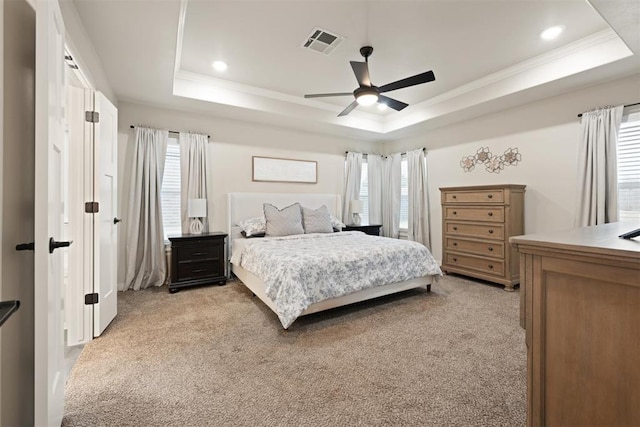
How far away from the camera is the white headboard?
14.4ft

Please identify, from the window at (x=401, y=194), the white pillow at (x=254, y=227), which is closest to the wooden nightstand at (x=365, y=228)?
the window at (x=401, y=194)

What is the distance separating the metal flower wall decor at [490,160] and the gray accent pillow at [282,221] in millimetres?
2864

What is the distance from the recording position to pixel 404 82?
2736 mm

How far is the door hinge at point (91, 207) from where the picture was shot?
7.81 feet

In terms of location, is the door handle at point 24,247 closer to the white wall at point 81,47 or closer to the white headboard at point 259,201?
the white wall at point 81,47

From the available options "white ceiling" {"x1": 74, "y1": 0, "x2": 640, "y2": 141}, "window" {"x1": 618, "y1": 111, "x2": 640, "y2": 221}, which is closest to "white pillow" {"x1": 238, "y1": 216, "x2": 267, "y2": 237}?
"white ceiling" {"x1": 74, "y1": 0, "x2": 640, "y2": 141}

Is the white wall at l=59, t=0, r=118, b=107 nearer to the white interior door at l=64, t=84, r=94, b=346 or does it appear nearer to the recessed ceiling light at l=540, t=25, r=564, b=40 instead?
the white interior door at l=64, t=84, r=94, b=346

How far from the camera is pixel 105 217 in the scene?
2590 mm

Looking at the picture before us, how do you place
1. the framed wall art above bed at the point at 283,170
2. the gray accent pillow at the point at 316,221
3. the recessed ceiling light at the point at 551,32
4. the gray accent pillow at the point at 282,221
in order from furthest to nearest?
1. the framed wall art above bed at the point at 283,170
2. the gray accent pillow at the point at 316,221
3. the gray accent pillow at the point at 282,221
4. the recessed ceiling light at the point at 551,32

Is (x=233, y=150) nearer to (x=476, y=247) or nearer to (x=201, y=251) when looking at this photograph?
(x=201, y=251)

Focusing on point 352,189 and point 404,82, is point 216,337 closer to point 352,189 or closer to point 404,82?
point 404,82

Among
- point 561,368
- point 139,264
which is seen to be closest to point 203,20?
point 139,264

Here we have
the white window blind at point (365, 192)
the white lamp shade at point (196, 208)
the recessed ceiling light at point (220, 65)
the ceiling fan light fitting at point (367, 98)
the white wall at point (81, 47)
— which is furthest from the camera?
the white window blind at point (365, 192)

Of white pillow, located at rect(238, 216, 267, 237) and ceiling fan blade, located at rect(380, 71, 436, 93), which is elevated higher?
ceiling fan blade, located at rect(380, 71, 436, 93)
